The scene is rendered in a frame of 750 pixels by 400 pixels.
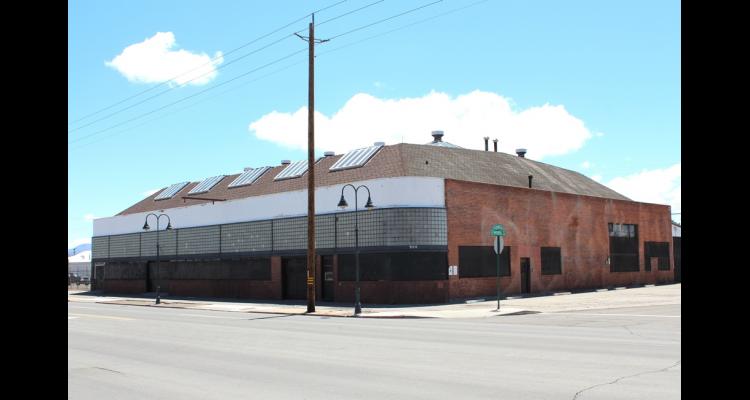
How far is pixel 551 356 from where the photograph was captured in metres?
14.5

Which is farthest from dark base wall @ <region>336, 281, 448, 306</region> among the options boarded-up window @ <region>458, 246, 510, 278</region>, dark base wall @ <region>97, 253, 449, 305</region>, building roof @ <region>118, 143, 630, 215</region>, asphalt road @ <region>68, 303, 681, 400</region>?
asphalt road @ <region>68, 303, 681, 400</region>

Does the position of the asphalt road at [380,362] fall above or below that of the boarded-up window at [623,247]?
below

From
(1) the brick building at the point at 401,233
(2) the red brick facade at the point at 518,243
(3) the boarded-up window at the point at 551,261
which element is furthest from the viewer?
(3) the boarded-up window at the point at 551,261

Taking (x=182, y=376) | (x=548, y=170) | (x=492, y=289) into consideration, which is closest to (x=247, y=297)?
(x=492, y=289)

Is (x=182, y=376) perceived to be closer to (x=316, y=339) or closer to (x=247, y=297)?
(x=316, y=339)

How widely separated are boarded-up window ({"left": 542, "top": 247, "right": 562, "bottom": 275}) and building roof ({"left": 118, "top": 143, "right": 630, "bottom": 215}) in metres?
5.42

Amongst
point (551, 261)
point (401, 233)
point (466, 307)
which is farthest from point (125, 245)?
point (466, 307)

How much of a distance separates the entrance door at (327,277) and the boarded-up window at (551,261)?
1390 centimetres

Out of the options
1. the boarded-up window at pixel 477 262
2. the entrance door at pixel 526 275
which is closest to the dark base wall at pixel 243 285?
the boarded-up window at pixel 477 262

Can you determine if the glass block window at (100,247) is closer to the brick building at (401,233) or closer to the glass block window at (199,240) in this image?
the brick building at (401,233)

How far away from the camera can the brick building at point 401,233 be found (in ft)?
128

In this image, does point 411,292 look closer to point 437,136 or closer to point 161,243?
point 437,136

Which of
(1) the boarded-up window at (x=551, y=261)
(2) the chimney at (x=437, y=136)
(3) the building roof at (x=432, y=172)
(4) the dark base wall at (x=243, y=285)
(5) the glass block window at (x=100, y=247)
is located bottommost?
(4) the dark base wall at (x=243, y=285)
